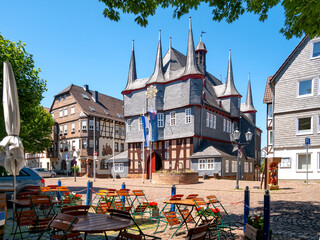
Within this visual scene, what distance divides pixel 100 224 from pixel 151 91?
97.9ft

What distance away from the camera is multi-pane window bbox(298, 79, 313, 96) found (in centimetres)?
2377

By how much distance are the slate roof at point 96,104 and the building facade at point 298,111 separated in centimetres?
2837

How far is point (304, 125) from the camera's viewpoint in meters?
24.0

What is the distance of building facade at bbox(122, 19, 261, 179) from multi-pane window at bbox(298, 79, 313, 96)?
970 cm

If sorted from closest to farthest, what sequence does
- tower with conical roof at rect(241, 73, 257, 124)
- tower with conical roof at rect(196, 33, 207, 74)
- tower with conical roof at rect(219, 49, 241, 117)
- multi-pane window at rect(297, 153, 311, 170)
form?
multi-pane window at rect(297, 153, 311, 170)
tower with conical roof at rect(219, 49, 241, 117)
tower with conical roof at rect(196, 33, 207, 74)
tower with conical roof at rect(241, 73, 257, 124)

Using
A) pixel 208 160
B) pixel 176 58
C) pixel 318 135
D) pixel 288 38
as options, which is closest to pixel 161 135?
pixel 208 160

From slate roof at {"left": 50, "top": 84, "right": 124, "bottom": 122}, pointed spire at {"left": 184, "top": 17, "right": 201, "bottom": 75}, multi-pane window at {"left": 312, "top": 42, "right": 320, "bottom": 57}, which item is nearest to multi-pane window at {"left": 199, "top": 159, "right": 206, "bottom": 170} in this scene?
pointed spire at {"left": 184, "top": 17, "right": 201, "bottom": 75}

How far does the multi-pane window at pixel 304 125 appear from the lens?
77.7 ft

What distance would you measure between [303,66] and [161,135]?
1643cm

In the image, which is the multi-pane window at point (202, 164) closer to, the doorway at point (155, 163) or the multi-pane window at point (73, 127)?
the doorway at point (155, 163)

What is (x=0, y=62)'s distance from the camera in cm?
1476

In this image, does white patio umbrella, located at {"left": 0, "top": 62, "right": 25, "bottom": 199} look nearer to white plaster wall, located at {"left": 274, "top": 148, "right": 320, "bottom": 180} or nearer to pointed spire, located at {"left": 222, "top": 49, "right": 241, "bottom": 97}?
white plaster wall, located at {"left": 274, "top": 148, "right": 320, "bottom": 180}

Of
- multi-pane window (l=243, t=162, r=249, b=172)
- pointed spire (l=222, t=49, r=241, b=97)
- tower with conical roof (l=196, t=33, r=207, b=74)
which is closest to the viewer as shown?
multi-pane window (l=243, t=162, r=249, b=172)

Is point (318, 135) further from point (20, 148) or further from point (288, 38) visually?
point (20, 148)
